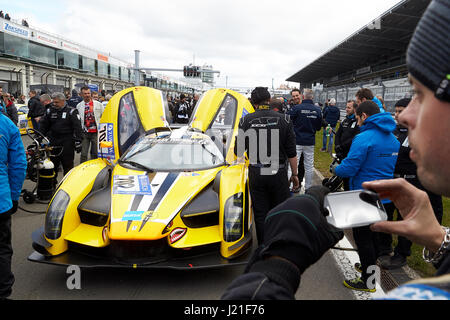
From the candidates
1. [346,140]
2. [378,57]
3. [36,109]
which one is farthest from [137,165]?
[378,57]

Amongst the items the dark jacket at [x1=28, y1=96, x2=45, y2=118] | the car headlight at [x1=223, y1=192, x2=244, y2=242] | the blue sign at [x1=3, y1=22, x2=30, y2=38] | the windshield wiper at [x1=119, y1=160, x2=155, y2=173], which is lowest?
the car headlight at [x1=223, y1=192, x2=244, y2=242]

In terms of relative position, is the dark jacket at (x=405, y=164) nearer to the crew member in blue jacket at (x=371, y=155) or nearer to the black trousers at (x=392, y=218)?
the black trousers at (x=392, y=218)

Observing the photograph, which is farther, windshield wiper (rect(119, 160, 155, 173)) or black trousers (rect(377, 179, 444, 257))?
windshield wiper (rect(119, 160, 155, 173))

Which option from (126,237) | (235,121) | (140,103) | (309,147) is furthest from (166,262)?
(309,147)

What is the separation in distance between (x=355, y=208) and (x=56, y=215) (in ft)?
10.6

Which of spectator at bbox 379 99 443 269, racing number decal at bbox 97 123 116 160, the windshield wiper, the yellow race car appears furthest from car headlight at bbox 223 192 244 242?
racing number decal at bbox 97 123 116 160

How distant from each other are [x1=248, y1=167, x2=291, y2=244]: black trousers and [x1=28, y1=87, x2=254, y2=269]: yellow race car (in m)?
0.15

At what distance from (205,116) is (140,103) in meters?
1.24

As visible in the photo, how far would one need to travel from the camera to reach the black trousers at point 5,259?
2682 mm

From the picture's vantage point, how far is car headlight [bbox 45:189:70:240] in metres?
3.24

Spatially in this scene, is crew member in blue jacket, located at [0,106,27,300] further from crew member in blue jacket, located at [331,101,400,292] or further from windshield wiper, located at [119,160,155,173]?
crew member in blue jacket, located at [331,101,400,292]

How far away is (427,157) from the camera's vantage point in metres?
0.71

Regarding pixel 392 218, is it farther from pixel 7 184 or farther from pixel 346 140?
pixel 7 184

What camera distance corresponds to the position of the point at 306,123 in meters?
6.43
